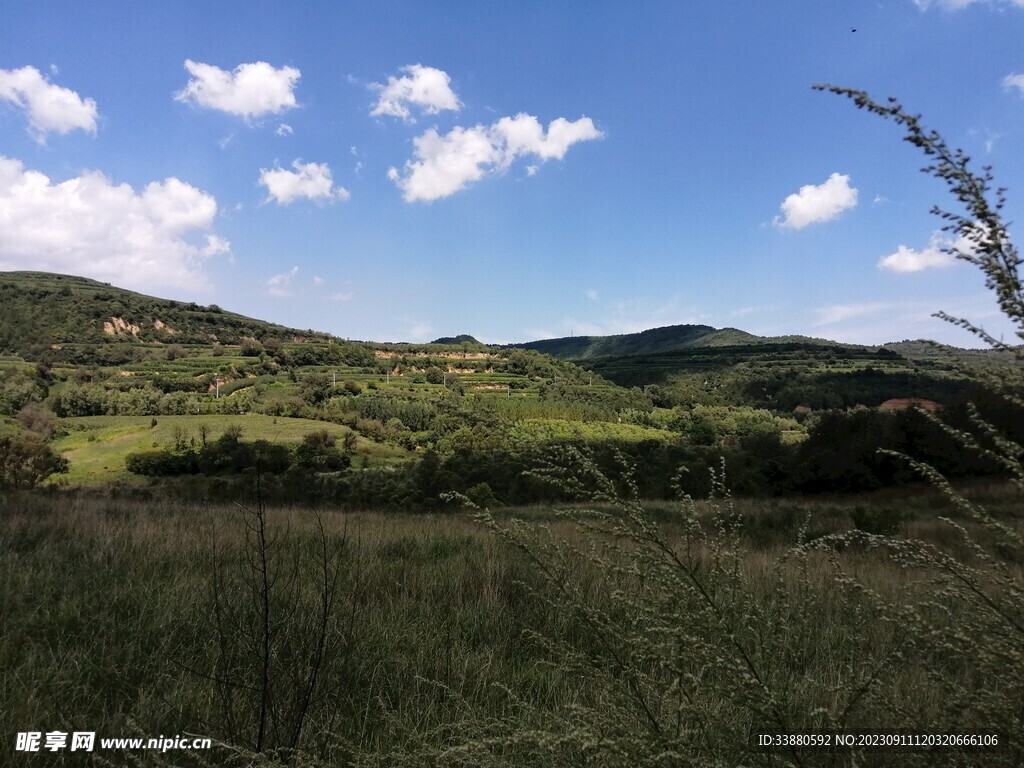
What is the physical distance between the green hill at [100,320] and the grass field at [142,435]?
51.6m

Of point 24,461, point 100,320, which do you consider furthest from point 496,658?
point 100,320

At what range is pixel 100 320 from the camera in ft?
382

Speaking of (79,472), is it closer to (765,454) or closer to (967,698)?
(765,454)

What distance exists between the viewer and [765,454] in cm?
3178

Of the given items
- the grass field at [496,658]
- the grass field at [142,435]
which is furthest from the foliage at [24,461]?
the grass field at [496,658]

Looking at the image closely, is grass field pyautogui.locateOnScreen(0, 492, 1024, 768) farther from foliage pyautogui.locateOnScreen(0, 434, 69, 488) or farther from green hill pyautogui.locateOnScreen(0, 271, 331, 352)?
Result: green hill pyautogui.locateOnScreen(0, 271, 331, 352)

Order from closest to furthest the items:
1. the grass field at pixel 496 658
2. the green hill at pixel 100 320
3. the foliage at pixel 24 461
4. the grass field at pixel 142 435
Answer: the grass field at pixel 496 658
the foliage at pixel 24 461
the grass field at pixel 142 435
the green hill at pixel 100 320

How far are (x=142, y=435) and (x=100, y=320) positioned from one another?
76629mm

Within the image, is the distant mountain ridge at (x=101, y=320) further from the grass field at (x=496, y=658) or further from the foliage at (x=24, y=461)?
the grass field at (x=496, y=658)

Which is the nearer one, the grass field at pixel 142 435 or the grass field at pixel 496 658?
the grass field at pixel 496 658

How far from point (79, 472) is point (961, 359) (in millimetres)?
64840

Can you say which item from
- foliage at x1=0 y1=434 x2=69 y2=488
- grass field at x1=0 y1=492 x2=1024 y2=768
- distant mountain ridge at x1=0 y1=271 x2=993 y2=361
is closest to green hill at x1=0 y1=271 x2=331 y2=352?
distant mountain ridge at x1=0 y1=271 x2=993 y2=361

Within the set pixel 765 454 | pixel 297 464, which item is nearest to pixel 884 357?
pixel 765 454

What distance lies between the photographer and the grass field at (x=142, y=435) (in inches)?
2032
